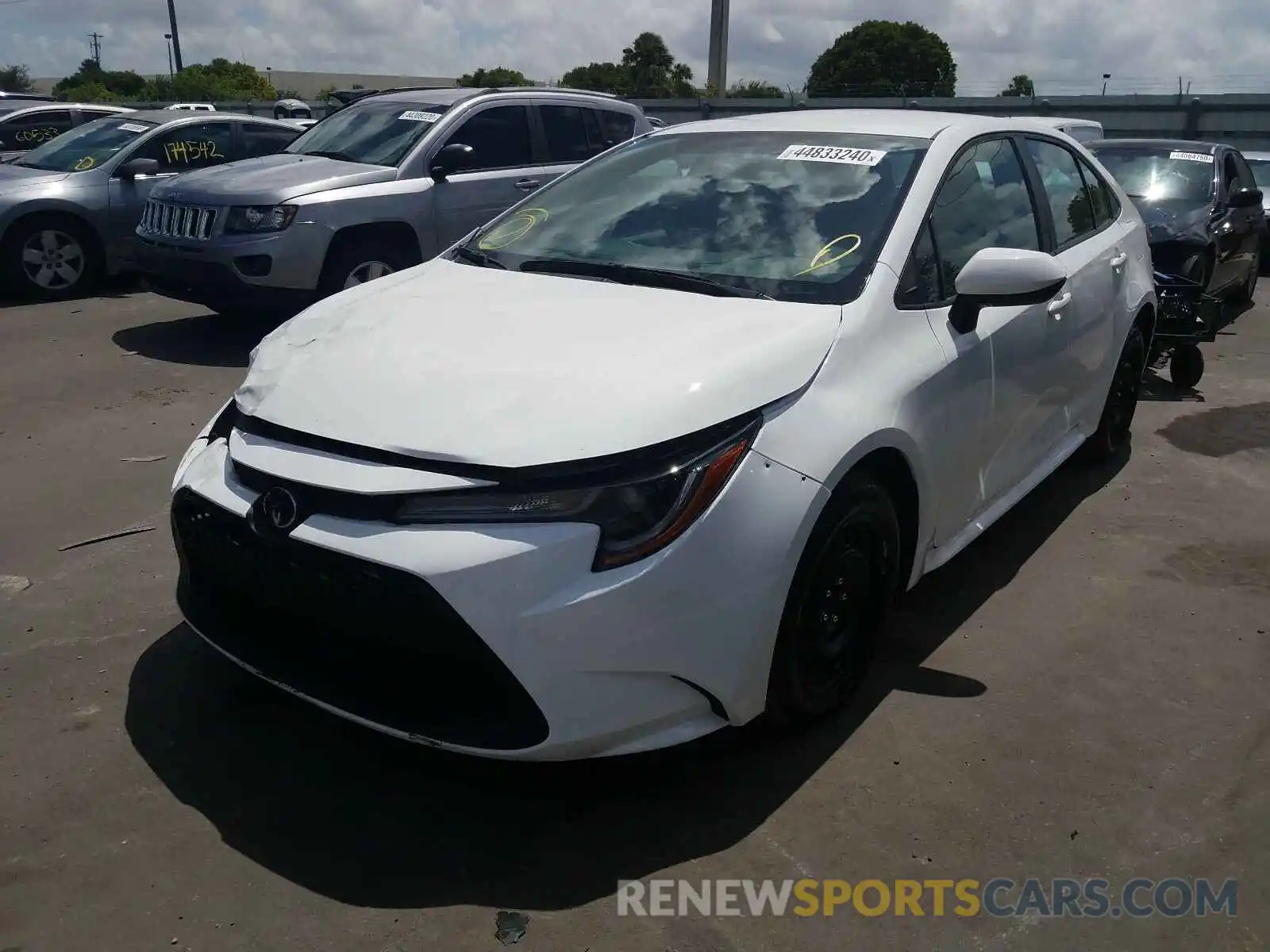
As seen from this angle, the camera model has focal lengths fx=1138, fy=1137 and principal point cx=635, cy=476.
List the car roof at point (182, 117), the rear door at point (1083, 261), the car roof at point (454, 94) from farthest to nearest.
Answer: the car roof at point (182, 117) → the car roof at point (454, 94) → the rear door at point (1083, 261)

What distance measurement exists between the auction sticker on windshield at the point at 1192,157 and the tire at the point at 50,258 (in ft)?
31.2

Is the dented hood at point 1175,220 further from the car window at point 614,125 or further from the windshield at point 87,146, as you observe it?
the windshield at point 87,146

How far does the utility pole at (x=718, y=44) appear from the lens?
48.1 metres

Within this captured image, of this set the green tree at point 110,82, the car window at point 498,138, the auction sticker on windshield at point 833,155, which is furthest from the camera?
the green tree at point 110,82

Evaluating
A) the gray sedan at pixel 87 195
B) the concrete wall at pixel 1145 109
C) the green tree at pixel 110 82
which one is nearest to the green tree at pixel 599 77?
the green tree at pixel 110 82

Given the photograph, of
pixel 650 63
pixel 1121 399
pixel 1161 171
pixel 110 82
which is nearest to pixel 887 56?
pixel 650 63

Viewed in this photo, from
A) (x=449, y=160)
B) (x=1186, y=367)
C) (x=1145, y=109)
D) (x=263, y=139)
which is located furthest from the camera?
(x=1145, y=109)

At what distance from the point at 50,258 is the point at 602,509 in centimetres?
896

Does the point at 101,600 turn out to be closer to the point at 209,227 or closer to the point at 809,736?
the point at 809,736

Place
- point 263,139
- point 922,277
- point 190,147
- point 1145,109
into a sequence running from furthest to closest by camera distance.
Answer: point 1145,109 < point 263,139 < point 190,147 < point 922,277

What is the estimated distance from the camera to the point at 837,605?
123 inches

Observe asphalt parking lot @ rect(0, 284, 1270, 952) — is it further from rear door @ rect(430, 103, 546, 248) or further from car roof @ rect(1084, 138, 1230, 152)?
car roof @ rect(1084, 138, 1230, 152)

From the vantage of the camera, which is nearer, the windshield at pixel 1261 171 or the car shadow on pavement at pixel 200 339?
the car shadow on pavement at pixel 200 339

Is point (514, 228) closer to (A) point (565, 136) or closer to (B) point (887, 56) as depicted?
(A) point (565, 136)
